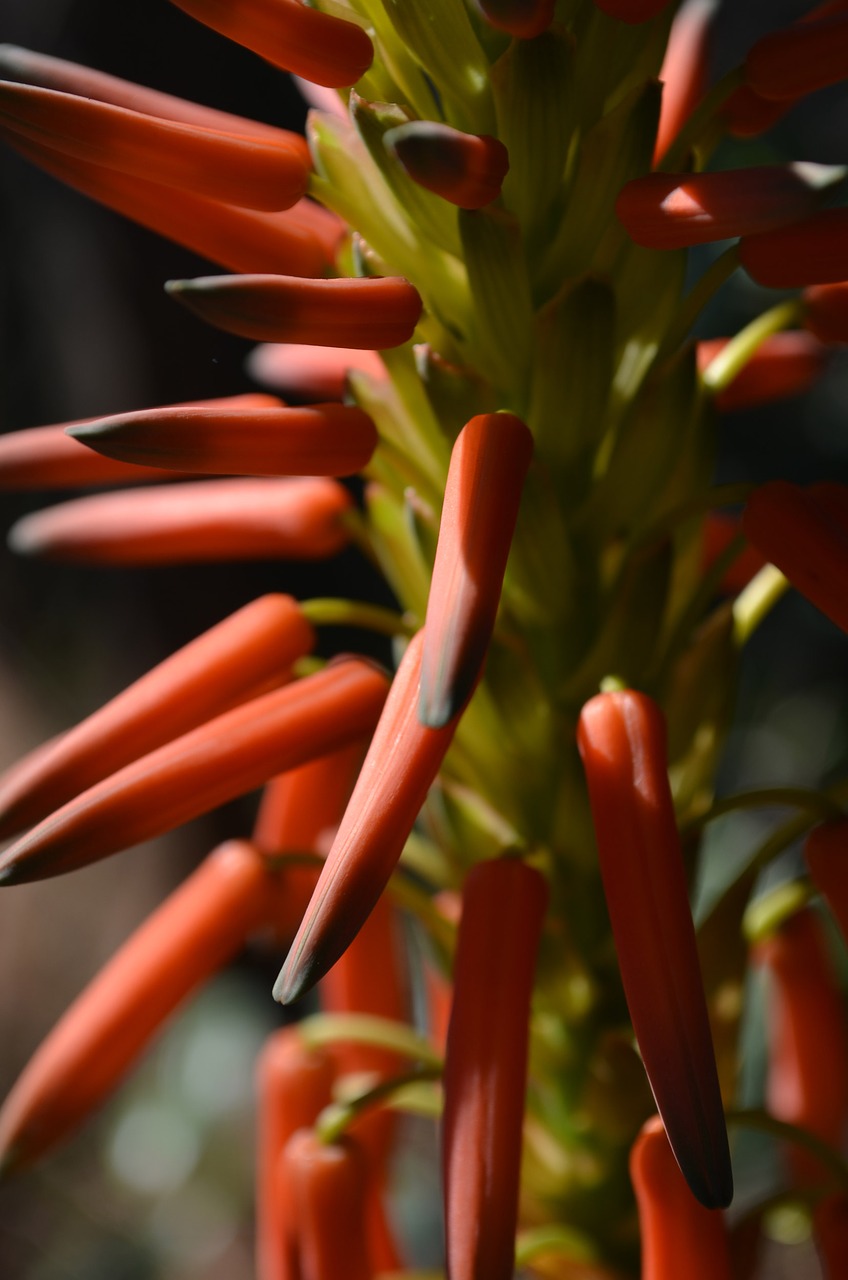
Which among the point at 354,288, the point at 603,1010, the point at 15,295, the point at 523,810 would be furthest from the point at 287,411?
the point at 15,295

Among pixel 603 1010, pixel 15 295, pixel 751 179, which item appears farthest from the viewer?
pixel 15 295

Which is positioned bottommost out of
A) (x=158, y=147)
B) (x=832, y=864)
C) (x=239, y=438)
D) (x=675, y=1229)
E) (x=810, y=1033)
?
(x=810, y=1033)

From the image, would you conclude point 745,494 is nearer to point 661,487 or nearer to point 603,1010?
point 661,487

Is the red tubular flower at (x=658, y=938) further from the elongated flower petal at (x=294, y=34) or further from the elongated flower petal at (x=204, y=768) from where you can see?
the elongated flower petal at (x=294, y=34)

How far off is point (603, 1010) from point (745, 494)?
0.32 metres

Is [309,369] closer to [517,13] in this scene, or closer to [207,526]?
[207,526]

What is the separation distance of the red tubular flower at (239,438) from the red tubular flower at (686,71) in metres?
0.30

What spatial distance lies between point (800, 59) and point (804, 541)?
0.75 ft

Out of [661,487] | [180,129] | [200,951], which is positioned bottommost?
[200,951]

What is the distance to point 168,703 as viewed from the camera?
591mm

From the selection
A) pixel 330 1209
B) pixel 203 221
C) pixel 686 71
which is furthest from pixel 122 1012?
pixel 686 71

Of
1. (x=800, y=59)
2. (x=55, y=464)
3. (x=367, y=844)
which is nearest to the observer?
(x=367, y=844)

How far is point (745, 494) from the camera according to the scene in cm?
62

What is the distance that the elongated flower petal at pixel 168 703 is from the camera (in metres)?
0.56
